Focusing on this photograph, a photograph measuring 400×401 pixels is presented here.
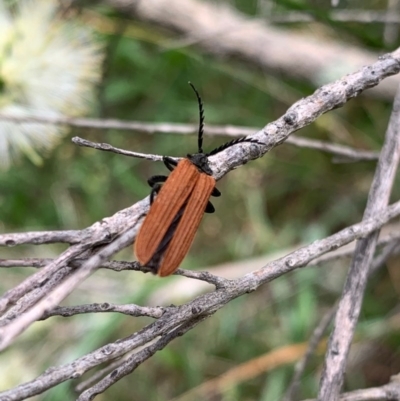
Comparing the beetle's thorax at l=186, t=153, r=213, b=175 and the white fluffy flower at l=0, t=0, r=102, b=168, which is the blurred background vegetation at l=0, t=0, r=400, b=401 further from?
the beetle's thorax at l=186, t=153, r=213, b=175

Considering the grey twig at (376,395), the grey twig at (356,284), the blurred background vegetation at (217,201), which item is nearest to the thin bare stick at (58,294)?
the grey twig at (356,284)

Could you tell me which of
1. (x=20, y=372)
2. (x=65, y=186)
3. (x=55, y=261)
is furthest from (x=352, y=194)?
(x=55, y=261)

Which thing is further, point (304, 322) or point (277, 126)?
point (304, 322)

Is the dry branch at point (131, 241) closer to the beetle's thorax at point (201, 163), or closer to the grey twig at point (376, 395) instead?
the beetle's thorax at point (201, 163)

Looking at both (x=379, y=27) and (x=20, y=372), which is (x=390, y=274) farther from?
(x=20, y=372)

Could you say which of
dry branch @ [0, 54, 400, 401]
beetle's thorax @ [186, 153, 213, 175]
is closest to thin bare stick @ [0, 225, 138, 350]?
dry branch @ [0, 54, 400, 401]

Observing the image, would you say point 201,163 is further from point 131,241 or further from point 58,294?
point 58,294
